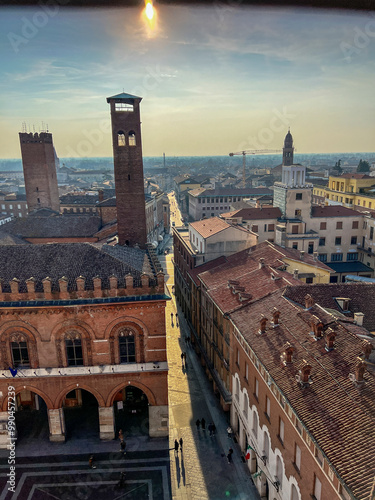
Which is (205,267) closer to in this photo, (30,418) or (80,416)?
(80,416)

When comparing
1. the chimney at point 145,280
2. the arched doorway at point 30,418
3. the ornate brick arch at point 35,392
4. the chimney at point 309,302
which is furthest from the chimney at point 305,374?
the arched doorway at point 30,418

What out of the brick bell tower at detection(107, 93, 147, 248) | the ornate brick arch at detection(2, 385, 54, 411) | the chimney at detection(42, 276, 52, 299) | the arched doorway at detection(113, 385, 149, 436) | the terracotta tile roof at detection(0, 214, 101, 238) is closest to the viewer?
the chimney at detection(42, 276, 52, 299)

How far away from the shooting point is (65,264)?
29281mm

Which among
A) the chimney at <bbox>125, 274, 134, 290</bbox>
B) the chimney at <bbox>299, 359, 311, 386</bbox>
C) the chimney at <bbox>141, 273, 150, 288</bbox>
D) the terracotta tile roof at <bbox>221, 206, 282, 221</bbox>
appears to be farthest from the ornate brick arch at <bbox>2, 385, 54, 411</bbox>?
the terracotta tile roof at <bbox>221, 206, 282, 221</bbox>

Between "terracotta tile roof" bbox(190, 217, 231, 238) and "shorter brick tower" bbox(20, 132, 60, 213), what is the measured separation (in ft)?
120

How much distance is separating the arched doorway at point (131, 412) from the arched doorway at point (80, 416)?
1779mm

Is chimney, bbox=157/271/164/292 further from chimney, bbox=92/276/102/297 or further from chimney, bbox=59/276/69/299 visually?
chimney, bbox=59/276/69/299

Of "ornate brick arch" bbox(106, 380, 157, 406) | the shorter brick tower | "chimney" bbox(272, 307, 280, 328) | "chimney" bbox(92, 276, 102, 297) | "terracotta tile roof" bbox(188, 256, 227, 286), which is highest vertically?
the shorter brick tower

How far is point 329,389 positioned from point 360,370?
1587mm

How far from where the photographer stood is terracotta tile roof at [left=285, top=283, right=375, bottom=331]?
2598 centimetres

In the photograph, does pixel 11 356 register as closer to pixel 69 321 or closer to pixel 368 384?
pixel 69 321

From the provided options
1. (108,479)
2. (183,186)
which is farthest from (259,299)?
(183,186)

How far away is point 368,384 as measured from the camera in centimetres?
1692

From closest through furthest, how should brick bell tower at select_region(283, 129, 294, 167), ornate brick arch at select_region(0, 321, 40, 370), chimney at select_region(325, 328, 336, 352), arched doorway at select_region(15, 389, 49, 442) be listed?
chimney at select_region(325, 328, 336, 352) < ornate brick arch at select_region(0, 321, 40, 370) < arched doorway at select_region(15, 389, 49, 442) < brick bell tower at select_region(283, 129, 294, 167)
